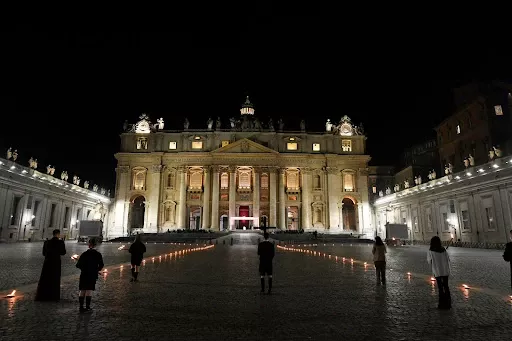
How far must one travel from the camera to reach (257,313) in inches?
293

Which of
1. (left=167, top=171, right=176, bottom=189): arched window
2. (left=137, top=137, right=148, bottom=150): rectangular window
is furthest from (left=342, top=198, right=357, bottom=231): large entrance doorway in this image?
(left=137, top=137, right=148, bottom=150): rectangular window

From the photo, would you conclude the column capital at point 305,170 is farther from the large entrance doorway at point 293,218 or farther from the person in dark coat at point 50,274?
the person in dark coat at point 50,274

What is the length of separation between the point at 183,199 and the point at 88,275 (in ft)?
182

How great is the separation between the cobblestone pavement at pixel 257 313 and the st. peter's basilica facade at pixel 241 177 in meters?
49.3

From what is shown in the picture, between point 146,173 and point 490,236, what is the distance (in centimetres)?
5338

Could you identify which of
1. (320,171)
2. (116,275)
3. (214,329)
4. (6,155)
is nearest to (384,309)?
(214,329)

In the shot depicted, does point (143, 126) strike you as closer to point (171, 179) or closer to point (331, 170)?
point (171, 179)

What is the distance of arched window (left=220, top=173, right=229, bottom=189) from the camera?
209 ft

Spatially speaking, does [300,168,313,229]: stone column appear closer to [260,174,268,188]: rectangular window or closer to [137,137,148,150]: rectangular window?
[260,174,268,188]: rectangular window

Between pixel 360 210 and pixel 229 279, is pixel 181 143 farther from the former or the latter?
pixel 229 279

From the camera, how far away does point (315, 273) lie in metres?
14.3

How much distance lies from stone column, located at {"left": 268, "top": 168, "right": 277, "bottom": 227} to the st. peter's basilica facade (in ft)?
0.58

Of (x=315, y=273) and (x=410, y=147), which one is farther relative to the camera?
(x=410, y=147)

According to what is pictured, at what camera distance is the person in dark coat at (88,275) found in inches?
299
